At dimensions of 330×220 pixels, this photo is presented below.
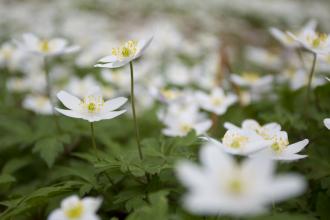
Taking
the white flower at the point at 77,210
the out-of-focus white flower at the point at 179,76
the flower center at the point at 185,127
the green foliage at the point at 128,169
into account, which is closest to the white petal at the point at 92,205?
the white flower at the point at 77,210

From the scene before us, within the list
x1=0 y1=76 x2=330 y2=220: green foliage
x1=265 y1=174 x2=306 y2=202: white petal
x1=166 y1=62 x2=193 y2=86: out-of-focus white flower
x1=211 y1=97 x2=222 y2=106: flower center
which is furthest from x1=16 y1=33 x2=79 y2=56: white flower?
x1=265 y1=174 x2=306 y2=202: white petal

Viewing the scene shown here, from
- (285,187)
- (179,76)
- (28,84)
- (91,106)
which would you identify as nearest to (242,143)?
(285,187)

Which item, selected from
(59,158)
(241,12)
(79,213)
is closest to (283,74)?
(59,158)

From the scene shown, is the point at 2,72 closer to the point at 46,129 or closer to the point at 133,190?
the point at 46,129

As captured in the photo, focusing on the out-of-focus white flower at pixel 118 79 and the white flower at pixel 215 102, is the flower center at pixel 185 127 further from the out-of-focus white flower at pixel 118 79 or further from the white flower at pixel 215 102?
the out-of-focus white flower at pixel 118 79

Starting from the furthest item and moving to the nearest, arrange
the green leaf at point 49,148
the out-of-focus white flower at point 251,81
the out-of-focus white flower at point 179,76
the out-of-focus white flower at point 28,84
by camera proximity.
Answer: the out-of-focus white flower at point 179,76
the out-of-focus white flower at point 28,84
the out-of-focus white flower at point 251,81
the green leaf at point 49,148

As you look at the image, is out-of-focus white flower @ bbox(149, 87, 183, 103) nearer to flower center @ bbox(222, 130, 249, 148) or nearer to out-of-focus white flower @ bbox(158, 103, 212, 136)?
out-of-focus white flower @ bbox(158, 103, 212, 136)

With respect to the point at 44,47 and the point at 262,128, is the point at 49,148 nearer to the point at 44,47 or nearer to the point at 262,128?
the point at 44,47

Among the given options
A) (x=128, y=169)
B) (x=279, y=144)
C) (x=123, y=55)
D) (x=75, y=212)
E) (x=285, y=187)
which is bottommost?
(x=75, y=212)
